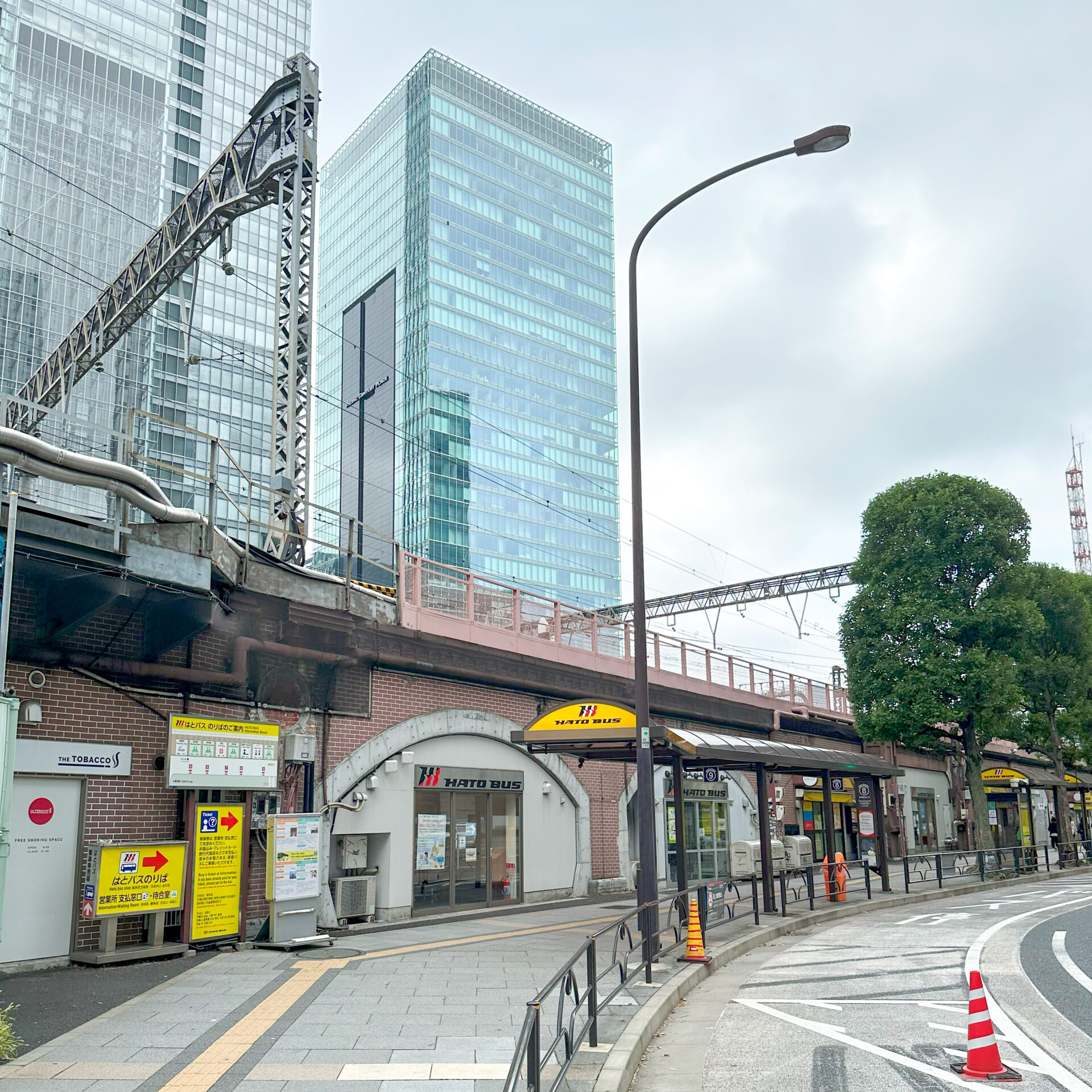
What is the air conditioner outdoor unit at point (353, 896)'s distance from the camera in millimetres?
16328

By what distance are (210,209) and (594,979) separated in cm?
2230

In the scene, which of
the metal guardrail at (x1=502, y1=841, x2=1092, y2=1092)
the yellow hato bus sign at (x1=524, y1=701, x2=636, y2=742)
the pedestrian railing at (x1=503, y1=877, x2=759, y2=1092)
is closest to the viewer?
the pedestrian railing at (x1=503, y1=877, x2=759, y2=1092)

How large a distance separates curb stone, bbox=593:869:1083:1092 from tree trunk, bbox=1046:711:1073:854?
12778 mm

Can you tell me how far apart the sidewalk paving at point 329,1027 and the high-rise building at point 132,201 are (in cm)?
6049

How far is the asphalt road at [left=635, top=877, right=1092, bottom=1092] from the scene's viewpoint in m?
8.00

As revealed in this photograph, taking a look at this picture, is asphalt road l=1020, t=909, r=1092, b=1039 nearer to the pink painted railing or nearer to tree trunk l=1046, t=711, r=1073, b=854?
the pink painted railing

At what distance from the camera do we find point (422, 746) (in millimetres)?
18953

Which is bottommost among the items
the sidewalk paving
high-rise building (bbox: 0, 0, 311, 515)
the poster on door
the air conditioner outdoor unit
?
the sidewalk paving

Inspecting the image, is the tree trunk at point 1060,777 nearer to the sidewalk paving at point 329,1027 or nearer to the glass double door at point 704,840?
the glass double door at point 704,840

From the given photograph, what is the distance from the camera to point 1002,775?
36.1 meters

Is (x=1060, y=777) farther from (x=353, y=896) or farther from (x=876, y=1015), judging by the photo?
(x=876, y=1015)

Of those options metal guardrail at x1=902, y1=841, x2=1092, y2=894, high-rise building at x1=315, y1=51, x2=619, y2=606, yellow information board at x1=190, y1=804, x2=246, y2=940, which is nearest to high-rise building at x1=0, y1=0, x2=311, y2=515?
high-rise building at x1=315, y1=51, x2=619, y2=606

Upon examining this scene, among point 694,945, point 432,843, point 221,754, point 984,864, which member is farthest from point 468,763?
point 984,864

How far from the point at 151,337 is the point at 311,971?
76999 millimetres
